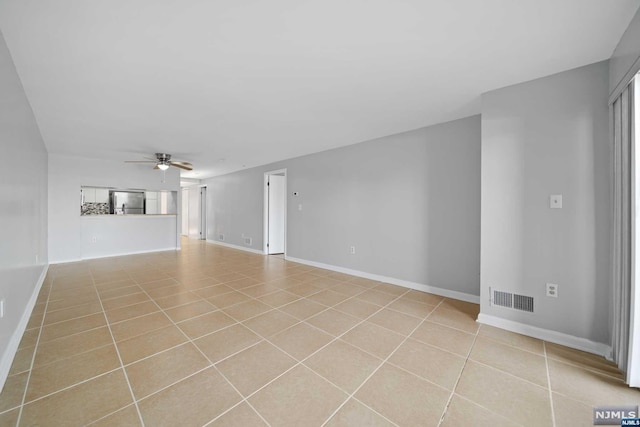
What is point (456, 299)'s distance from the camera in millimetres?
3238

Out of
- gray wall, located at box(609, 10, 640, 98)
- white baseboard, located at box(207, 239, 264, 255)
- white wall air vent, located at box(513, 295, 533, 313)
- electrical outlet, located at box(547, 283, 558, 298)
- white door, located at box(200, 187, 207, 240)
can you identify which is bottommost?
white baseboard, located at box(207, 239, 264, 255)

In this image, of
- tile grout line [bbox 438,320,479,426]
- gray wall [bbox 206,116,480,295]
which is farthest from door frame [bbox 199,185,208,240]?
tile grout line [bbox 438,320,479,426]

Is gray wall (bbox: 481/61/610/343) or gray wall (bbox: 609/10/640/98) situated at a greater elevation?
gray wall (bbox: 609/10/640/98)

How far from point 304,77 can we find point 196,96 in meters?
1.26

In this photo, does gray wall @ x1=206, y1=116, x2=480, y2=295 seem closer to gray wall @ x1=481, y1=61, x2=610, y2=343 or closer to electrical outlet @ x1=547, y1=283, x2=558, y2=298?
gray wall @ x1=481, y1=61, x2=610, y2=343

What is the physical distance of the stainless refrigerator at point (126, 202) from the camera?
6.12 metres

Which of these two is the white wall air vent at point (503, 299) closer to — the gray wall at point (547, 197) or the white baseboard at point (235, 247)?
the gray wall at point (547, 197)

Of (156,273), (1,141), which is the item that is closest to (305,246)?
(156,273)

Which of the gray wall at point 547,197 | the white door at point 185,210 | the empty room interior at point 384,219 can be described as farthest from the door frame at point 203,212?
the gray wall at point 547,197

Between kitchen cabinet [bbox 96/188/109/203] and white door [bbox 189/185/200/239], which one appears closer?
kitchen cabinet [bbox 96/188/109/203]

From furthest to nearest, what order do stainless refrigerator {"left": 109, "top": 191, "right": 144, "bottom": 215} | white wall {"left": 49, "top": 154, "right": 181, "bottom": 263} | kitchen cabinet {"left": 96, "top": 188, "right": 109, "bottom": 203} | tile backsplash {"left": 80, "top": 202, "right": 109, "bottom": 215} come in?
stainless refrigerator {"left": 109, "top": 191, "right": 144, "bottom": 215} → kitchen cabinet {"left": 96, "top": 188, "right": 109, "bottom": 203} → tile backsplash {"left": 80, "top": 202, "right": 109, "bottom": 215} → white wall {"left": 49, "top": 154, "right": 181, "bottom": 263}

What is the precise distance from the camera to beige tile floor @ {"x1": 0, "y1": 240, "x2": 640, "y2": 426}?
139 cm
